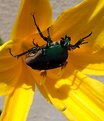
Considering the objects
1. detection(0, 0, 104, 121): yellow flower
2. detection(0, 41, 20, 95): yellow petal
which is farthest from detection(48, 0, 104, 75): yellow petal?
detection(0, 41, 20, 95): yellow petal

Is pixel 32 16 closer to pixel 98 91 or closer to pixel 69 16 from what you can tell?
pixel 69 16

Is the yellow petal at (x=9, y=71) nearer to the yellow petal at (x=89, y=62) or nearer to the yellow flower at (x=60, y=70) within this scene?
the yellow flower at (x=60, y=70)

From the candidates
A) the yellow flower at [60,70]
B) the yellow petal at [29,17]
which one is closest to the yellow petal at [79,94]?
the yellow flower at [60,70]

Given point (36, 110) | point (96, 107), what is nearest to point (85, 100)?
point (96, 107)

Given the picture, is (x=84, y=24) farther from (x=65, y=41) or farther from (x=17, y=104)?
(x=17, y=104)

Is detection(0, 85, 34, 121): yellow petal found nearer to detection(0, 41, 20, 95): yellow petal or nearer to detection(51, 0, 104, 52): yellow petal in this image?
detection(0, 41, 20, 95): yellow petal

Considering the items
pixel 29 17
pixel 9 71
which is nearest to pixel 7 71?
pixel 9 71
